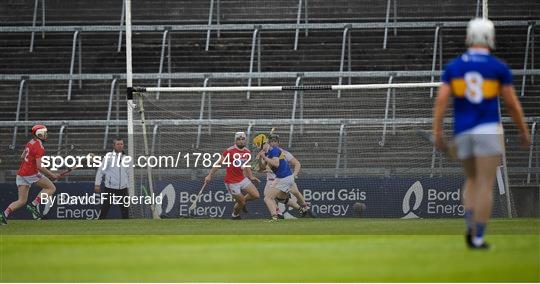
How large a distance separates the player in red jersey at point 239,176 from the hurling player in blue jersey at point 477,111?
14.8 meters

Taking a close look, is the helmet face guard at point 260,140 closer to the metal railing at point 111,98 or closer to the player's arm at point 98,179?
the player's arm at point 98,179

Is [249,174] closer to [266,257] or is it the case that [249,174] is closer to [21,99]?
[21,99]

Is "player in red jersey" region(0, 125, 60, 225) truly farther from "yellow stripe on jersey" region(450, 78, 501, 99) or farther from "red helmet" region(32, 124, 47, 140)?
"yellow stripe on jersey" region(450, 78, 501, 99)

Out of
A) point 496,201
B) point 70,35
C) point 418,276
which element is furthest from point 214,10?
point 418,276

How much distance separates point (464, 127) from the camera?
1305 cm

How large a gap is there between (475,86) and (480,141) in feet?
1.81

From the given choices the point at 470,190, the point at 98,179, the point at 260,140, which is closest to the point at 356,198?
the point at 260,140

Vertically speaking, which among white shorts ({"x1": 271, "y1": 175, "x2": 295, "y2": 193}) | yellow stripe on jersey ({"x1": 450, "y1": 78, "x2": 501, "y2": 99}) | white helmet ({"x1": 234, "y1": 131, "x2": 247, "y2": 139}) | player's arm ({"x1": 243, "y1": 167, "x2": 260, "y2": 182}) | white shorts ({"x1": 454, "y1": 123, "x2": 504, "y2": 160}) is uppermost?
yellow stripe on jersey ({"x1": 450, "y1": 78, "x2": 501, "y2": 99})

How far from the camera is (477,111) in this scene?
13.0 metres

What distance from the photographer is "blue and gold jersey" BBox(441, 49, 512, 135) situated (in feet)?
42.8

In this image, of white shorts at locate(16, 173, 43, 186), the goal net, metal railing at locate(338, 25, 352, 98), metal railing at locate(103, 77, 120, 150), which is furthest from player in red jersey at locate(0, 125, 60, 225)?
metal railing at locate(338, 25, 352, 98)

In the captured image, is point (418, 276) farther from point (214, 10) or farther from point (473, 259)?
point (214, 10)

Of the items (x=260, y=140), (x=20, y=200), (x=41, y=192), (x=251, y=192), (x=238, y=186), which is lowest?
(x=20, y=200)

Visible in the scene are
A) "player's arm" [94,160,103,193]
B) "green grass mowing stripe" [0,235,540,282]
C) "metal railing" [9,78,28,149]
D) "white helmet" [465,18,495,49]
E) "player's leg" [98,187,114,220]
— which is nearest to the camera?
"green grass mowing stripe" [0,235,540,282]
